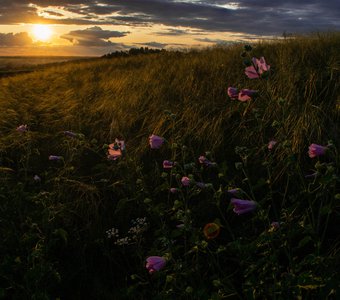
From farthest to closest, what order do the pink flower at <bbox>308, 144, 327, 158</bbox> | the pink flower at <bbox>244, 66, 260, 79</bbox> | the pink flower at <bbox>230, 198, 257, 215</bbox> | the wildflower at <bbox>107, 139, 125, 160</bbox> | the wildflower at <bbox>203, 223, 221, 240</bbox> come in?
the wildflower at <bbox>107, 139, 125, 160</bbox>
the wildflower at <bbox>203, 223, 221, 240</bbox>
the pink flower at <bbox>244, 66, 260, 79</bbox>
the pink flower at <bbox>308, 144, 327, 158</bbox>
the pink flower at <bbox>230, 198, 257, 215</bbox>

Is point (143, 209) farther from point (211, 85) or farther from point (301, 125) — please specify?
point (211, 85)

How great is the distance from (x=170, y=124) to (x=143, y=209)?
1.23m

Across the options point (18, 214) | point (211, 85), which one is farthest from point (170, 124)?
point (18, 214)

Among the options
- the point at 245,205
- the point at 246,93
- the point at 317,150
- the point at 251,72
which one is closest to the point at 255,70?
the point at 251,72

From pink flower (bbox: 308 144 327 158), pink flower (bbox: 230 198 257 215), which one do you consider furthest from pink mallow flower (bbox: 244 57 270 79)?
pink flower (bbox: 230 198 257 215)

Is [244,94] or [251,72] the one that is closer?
[251,72]

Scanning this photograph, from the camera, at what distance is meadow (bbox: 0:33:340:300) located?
2148 mm

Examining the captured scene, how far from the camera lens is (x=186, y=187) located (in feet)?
9.41

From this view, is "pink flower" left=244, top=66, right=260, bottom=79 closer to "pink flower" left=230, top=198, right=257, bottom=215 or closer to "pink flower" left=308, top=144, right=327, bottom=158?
"pink flower" left=308, top=144, right=327, bottom=158

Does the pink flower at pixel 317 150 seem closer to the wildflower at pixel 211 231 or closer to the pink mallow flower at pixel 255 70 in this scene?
the pink mallow flower at pixel 255 70

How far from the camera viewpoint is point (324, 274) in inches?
79.3

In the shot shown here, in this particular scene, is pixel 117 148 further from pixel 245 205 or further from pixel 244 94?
pixel 245 205

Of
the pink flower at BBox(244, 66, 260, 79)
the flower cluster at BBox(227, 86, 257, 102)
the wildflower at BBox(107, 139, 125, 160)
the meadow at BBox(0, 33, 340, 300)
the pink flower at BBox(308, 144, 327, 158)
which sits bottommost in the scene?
the meadow at BBox(0, 33, 340, 300)

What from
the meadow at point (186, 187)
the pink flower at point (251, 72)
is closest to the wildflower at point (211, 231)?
the meadow at point (186, 187)
